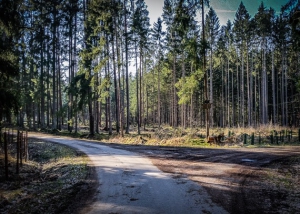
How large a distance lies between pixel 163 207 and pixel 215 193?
1.71m

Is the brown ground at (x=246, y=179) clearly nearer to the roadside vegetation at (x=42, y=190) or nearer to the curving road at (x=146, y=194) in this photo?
the curving road at (x=146, y=194)

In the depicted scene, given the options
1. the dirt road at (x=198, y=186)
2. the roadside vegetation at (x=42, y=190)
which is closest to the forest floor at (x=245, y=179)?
the dirt road at (x=198, y=186)

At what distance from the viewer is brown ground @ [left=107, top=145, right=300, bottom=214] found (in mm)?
5270

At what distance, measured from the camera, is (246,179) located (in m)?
7.28

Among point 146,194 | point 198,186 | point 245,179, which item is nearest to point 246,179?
point 245,179

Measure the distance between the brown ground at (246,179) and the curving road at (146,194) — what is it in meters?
0.47

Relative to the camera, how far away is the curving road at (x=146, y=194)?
16.5ft

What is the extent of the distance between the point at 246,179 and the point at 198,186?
192 cm

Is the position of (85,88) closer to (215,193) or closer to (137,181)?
(137,181)

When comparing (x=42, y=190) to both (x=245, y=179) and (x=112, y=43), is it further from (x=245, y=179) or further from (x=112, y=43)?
(x=112, y=43)

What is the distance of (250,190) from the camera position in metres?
6.24

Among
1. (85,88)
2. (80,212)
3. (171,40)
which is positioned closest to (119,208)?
(80,212)

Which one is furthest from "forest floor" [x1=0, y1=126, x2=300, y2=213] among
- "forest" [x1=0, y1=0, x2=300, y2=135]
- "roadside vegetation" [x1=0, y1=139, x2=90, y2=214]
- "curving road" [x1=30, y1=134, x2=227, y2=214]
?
"forest" [x1=0, y1=0, x2=300, y2=135]

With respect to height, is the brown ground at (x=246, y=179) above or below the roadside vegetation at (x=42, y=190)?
above
